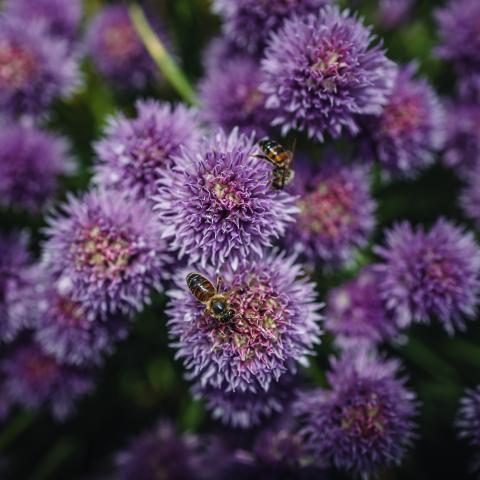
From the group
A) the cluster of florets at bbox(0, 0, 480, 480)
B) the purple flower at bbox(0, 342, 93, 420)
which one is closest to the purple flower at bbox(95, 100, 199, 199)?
the cluster of florets at bbox(0, 0, 480, 480)

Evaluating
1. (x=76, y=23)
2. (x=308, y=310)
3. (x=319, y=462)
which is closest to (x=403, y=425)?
(x=319, y=462)

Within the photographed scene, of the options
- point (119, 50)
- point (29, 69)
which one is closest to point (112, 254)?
point (29, 69)

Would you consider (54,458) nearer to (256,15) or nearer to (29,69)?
(29,69)

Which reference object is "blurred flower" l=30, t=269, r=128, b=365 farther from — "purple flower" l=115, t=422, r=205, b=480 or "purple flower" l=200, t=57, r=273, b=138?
"purple flower" l=200, t=57, r=273, b=138

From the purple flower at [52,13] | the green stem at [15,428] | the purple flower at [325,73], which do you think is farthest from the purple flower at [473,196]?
the green stem at [15,428]

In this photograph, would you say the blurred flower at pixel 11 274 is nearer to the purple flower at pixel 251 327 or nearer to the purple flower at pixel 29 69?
the purple flower at pixel 29 69

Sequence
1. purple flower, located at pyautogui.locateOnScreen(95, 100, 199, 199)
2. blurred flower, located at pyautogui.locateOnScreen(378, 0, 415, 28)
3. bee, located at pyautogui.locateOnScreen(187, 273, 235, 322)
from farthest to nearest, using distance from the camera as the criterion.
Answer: blurred flower, located at pyautogui.locateOnScreen(378, 0, 415, 28), purple flower, located at pyautogui.locateOnScreen(95, 100, 199, 199), bee, located at pyautogui.locateOnScreen(187, 273, 235, 322)
